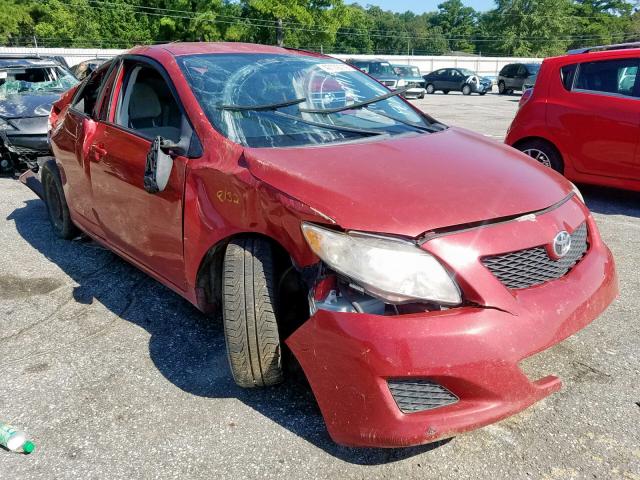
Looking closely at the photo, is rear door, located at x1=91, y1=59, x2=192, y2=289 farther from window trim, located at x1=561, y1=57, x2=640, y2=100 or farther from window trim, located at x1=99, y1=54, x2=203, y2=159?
window trim, located at x1=561, y1=57, x2=640, y2=100

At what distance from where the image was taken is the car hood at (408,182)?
2.08 m

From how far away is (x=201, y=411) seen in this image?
2508 millimetres

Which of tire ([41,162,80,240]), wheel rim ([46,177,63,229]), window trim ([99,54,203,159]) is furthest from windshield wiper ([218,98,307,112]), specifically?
wheel rim ([46,177,63,229])

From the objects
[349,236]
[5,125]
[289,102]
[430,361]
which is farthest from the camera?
[5,125]

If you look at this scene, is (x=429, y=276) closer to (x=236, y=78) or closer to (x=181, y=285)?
(x=181, y=285)

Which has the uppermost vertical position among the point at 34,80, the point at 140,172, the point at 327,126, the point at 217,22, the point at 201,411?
the point at 217,22

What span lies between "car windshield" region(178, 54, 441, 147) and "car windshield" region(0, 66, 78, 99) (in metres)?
6.35

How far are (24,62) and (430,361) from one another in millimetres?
9174

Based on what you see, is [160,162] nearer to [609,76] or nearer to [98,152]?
[98,152]

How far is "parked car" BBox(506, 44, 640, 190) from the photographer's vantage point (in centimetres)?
542

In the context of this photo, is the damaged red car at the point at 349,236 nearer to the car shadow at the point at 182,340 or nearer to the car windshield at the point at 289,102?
the car windshield at the point at 289,102

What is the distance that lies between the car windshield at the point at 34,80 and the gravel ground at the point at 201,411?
5715mm

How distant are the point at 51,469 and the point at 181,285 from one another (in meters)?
1.06

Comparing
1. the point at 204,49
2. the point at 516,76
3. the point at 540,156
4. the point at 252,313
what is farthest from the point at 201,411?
the point at 516,76
